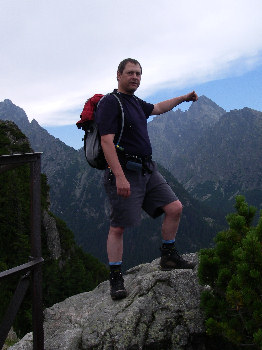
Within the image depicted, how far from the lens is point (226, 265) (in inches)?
211

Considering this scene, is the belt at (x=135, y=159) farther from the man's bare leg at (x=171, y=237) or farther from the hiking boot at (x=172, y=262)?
the hiking boot at (x=172, y=262)

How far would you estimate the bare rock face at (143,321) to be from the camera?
5.39 metres

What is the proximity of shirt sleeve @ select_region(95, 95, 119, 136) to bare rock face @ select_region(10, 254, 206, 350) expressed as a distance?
298 cm

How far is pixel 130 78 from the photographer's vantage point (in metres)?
5.72

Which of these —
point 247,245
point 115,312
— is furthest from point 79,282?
point 247,245

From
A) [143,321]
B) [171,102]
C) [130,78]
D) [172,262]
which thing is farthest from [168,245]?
[130,78]

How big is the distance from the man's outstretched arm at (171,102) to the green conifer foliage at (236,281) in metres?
2.45

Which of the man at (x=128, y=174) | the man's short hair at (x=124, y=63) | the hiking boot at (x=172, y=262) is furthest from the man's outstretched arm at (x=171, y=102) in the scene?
the hiking boot at (x=172, y=262)

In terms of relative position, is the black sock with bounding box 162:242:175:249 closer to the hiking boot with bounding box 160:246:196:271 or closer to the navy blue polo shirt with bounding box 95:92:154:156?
the hiking boot with bounding box 160:246:196:271

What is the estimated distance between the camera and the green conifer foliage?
446 cm

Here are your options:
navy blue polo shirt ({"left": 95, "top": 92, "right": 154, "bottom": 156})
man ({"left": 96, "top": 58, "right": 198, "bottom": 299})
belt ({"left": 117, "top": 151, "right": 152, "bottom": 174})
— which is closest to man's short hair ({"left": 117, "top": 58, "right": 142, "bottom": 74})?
man ({"left": 96, "top": 58, "right": 198, "bottom": 299})

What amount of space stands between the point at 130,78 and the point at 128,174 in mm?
1673

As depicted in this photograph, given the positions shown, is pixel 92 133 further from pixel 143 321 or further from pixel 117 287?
pixel 143 321

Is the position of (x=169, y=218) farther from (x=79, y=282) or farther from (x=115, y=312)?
(x=79, y=282)
